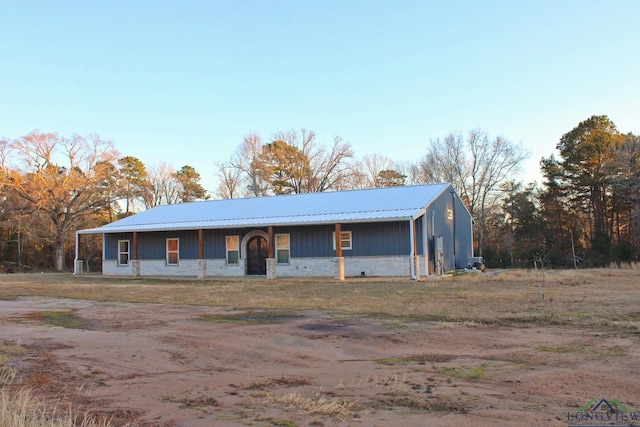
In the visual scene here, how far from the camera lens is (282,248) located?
2559 cm

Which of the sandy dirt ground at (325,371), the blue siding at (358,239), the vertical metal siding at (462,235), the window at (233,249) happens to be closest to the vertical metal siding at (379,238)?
the blue siding at (358,239)

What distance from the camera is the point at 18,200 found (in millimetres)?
42062

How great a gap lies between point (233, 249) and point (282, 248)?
3036 millimetres

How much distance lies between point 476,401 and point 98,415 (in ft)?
11.7

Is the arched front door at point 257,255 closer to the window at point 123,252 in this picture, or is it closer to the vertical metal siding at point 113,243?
the vertical metal siding at point 113,243

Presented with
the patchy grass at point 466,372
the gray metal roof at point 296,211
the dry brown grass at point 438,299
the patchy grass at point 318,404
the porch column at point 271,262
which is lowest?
the patchy grass at point 466,372

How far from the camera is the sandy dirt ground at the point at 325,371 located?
4746 millimetres

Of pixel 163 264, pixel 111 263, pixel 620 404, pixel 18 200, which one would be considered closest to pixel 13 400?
pixel 620 404

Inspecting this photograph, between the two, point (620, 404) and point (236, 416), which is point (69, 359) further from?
point (620, 404)

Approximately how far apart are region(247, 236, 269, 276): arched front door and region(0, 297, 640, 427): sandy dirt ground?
16.3 m

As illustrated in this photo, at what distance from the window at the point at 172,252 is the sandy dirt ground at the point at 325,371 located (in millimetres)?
18426

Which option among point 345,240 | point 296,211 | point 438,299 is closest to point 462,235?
point 345,240

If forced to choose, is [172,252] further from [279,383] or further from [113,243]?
[279,383]

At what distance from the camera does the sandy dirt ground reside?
475 centimetres
